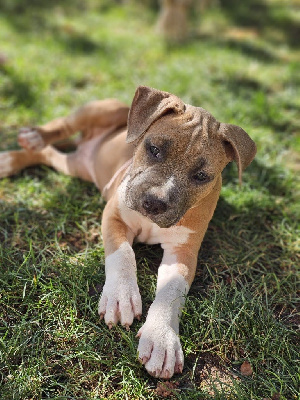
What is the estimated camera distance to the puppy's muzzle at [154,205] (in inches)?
121

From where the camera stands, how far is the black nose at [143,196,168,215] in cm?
307

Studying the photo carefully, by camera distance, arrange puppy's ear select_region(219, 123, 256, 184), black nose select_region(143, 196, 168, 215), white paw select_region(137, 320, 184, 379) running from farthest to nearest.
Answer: puppy's ear select_region(219, 123, 256, 184) → black nose select_region(143, 196, 168, 215) → white paw select_region(137, 320, 184, 379)

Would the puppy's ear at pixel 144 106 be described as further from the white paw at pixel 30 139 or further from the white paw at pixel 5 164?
the white paw at pixel 5 164

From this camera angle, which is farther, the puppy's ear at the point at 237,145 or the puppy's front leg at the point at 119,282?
the puppy's ear at the point at 237,145

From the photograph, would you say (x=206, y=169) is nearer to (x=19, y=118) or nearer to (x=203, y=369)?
(x=203, y=369)

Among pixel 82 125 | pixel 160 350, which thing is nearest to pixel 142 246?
pixel 160 350

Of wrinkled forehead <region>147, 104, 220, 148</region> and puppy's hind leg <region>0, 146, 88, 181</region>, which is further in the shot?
puppy's hind leg <region>0, 146, 88, 181</region>

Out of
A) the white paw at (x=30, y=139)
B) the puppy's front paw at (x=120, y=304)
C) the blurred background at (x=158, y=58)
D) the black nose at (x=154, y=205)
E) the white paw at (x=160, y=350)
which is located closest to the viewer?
the white paw at (x=160, y=350)

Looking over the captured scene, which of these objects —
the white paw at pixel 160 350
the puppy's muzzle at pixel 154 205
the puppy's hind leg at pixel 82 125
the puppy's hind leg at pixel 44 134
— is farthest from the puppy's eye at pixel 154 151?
the puppy's hind leg at pixel 44 134

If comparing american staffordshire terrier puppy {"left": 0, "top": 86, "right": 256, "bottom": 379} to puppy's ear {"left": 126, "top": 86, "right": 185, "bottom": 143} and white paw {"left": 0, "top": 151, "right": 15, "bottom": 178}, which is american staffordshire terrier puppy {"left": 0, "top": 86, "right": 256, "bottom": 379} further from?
white paw {"left": 0, "top": 151, "right": 15, "bottom": 178}

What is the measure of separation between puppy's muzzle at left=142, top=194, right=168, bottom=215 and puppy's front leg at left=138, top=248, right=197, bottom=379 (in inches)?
22.0

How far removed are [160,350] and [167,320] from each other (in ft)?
0.72

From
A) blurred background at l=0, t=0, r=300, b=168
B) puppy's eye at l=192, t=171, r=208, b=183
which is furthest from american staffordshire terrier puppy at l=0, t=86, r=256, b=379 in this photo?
blurred background at l=0, t=0, r=300, b=168

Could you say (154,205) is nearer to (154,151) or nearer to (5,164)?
(154,151)
